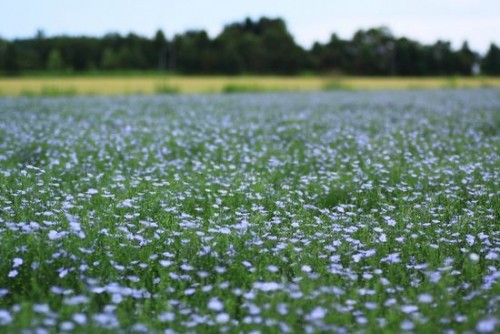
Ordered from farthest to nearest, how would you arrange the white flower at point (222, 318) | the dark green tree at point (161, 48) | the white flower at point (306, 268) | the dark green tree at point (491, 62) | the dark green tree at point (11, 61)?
1. the dark green tree at point (491, 62)
2. the dark green tree at point (161, 48)
3. the dark green tree at point (11, 61)
4. the white flower at point (306, 268)
5. the white flower at point (222, 318)

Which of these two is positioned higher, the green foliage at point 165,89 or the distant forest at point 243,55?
the distant forest at point 243,55

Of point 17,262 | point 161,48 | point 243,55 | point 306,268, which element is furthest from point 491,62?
point 17,262

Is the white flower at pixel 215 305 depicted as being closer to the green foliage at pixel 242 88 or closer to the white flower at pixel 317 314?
the white flower at pixel 317 314

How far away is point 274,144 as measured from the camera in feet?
38.3

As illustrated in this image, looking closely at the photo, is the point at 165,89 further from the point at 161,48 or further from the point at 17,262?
the point at 161,48

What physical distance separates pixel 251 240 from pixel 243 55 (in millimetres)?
67631

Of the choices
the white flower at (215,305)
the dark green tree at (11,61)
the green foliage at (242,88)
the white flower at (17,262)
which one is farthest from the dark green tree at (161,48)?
the white flower at (215,305)

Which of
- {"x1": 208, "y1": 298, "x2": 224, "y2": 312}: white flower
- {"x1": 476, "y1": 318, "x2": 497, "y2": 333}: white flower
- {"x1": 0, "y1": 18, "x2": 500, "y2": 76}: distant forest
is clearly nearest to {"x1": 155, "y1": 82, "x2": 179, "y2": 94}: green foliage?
{"x1": 0, "y1": 18, "x2": 500, "y2": 76}: distant forest

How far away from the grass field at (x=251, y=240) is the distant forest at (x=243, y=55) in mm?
59303

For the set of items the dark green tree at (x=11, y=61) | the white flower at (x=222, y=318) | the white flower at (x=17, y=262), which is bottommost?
the white flower at (x=222, y=318)

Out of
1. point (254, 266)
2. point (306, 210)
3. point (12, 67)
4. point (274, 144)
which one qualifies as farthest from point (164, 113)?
point (12, 67)

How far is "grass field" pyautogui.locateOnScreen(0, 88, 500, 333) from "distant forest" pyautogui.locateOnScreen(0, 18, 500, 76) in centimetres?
5930

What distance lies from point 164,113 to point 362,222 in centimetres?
1359

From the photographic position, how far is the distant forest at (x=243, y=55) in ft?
224
